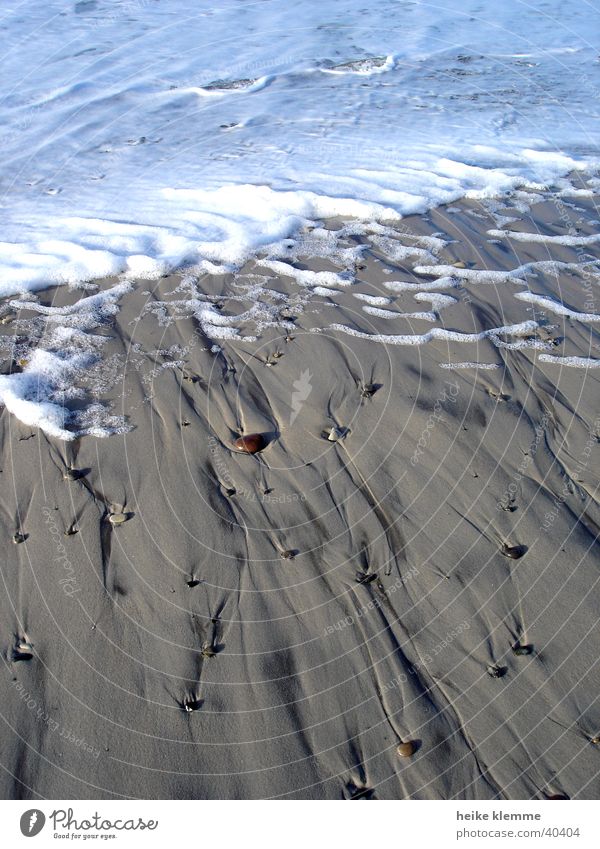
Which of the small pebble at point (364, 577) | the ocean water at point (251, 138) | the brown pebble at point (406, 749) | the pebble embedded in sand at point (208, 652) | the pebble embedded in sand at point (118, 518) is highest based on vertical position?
the ocean water at point (251, 138)

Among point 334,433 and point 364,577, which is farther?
point 334,433

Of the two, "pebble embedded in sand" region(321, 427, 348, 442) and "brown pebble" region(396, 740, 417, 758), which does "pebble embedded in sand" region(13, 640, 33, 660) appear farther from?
"pebble embedded in sand" region(321, 427, 348, 442)

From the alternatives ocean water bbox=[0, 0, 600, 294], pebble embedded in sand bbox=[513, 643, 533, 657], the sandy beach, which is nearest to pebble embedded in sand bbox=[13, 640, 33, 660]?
the sandy beach

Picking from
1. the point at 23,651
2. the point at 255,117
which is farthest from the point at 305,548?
the point at 255,117

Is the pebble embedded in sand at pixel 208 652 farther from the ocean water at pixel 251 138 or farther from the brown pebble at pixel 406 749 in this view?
the ocean water at pixel 251 138
